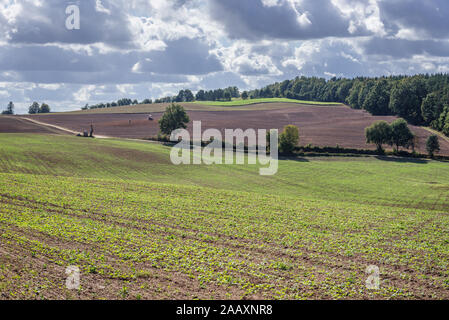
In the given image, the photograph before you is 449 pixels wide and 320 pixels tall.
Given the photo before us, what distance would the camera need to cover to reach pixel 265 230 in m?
28.9

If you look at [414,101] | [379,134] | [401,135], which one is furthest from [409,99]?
[379,134]

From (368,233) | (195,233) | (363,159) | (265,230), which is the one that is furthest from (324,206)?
(363,159)

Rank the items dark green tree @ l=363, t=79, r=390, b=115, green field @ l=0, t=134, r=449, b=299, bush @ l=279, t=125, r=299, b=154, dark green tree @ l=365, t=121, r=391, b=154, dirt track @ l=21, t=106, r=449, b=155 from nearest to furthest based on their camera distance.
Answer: green field @ l=0, t=134, r=449, b=299 < bush @ l=279, t=125, r=299, b=154 < dark green tree @ l=365, t=121, r=391, b=154 < dirt track @ l=21, t=106, r=449, b=155 < dark green tree @ l=363, t=79, r=390, b=115

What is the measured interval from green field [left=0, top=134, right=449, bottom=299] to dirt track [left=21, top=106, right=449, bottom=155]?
5112 centimetres

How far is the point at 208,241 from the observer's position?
25.6 metres

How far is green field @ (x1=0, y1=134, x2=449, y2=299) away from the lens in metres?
18.3

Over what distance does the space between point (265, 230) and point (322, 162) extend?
185 feet

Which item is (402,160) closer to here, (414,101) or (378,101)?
(414,101)

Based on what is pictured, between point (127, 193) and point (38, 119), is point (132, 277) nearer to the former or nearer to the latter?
point (127, 193)

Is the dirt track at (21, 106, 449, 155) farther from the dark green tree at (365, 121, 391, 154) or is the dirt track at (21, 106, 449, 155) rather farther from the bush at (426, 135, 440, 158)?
the bush at (426, 135, 440, 158)

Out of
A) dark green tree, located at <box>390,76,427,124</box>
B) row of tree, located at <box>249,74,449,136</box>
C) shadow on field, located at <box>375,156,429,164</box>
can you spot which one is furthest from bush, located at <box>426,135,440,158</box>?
dark green tree, located at <box>390,76,427,124</box>

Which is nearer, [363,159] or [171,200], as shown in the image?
[171,200]

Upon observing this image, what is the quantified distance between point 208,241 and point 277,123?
110051 mm

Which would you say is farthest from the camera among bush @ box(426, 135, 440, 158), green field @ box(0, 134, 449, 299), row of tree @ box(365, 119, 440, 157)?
row of tree @ box(365, 119, 440, 157)
